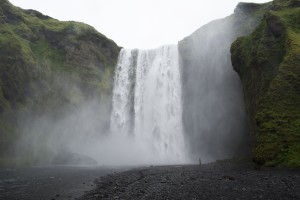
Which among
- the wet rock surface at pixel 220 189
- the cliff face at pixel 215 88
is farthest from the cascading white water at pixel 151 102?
the wet rock surface at pixel 220 189

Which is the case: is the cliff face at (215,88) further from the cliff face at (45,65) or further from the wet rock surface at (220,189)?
the wet rock surface at (220,189)

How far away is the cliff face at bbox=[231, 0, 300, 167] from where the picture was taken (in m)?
24.0

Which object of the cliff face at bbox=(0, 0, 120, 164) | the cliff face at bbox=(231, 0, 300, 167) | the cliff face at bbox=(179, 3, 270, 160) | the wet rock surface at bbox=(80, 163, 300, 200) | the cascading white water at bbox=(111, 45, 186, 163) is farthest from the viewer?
the cascading white water at bbox=(111, 45, 186, 163)

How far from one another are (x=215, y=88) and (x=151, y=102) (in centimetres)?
1393

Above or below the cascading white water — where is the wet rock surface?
below

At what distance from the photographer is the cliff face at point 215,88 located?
44344mm

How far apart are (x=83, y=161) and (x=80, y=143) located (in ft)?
34.5

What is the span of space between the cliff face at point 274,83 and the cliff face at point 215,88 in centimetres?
797

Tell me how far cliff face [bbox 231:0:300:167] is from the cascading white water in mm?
20018

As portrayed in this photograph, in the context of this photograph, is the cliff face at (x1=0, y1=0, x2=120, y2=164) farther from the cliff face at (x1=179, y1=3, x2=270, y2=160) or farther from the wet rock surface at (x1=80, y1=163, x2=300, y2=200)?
the wet rock surface at (x1=80, y1=163, x2=300, y2=200)

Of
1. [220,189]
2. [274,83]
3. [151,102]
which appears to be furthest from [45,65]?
[220,189]

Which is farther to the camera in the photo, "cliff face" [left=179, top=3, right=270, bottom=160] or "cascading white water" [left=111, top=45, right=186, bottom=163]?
"cascading white water" [left=111, top=45, right=186, bottom=163]

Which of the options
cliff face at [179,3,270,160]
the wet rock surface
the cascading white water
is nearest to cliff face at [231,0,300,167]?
the wet rock surface

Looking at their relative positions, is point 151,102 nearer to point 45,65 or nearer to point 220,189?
point 45,65
